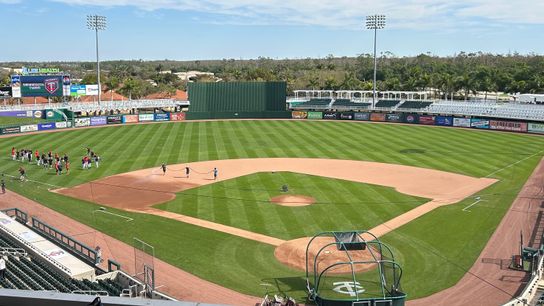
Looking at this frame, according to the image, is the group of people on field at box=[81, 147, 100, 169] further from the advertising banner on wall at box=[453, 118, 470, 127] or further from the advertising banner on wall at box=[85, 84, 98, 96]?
the advertising banner on wall at box=[453, 118, 470, 127]

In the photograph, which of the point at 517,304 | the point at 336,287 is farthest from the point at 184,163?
the point at 517,304

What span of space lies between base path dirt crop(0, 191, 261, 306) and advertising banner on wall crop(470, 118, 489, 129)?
206 feet

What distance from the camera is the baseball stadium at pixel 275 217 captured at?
18781mm

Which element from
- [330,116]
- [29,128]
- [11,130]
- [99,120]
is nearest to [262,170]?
[11,130]

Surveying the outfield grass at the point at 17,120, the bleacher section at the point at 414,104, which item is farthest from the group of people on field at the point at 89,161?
the bleacher section at the point at 414,104

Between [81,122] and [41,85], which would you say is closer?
[81,122]

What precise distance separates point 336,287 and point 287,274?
2.59 metres

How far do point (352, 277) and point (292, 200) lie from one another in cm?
1229

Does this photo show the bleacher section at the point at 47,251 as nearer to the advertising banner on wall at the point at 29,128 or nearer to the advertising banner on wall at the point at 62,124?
the advertising banner on wall at the point at 29,128

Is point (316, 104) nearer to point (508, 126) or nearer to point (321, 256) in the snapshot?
point (508, 126)

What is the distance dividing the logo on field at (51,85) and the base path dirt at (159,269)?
5061 centimetres

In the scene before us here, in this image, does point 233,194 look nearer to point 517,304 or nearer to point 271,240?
point 271,240

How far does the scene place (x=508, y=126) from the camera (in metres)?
70.6

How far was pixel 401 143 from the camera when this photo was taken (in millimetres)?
58594
